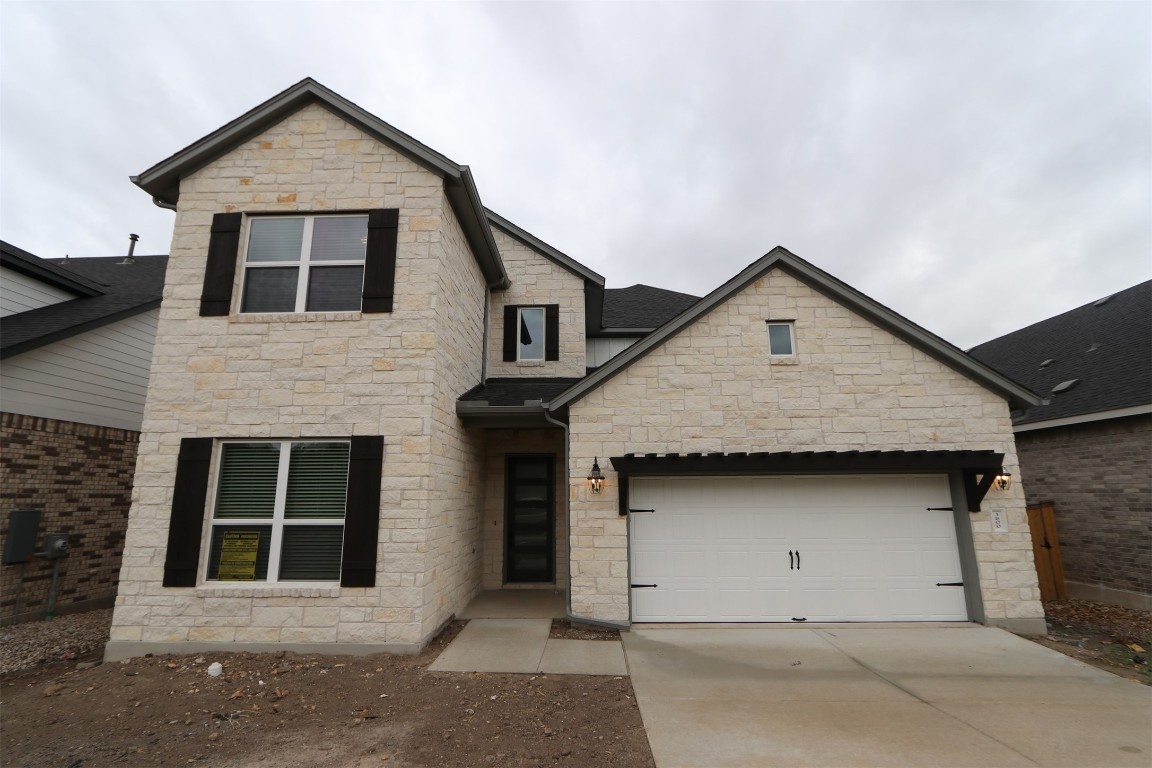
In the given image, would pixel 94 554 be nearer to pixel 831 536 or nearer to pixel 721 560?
pixel 721 560

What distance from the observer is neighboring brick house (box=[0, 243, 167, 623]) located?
8188mm

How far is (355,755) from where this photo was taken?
4.16m

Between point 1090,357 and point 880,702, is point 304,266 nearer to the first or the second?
point 880,702

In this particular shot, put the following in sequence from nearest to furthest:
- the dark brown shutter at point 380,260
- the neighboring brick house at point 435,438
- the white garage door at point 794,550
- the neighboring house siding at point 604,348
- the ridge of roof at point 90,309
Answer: the neighboring brick house at point 435,438, the dark brown shutter at point 380,260, the white garage door at point 794,550, the ridge of roof at point 90,309, the neighboring house siding at point 604,348

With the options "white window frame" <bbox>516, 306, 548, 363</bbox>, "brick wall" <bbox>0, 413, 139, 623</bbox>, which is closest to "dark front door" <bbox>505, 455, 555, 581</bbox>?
"white window frame" <bbox>516, 306, 548, 363</bbox>

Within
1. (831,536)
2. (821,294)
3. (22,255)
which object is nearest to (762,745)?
(831,536)

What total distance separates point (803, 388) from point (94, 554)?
496 inches

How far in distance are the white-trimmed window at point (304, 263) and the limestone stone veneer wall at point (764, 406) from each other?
12.7ft

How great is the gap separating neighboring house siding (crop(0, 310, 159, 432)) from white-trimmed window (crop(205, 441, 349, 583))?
4.42 meters

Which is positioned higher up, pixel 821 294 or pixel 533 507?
pixel 821 294

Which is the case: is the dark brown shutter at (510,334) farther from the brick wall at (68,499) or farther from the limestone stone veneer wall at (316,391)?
the brick wall at (68,499)

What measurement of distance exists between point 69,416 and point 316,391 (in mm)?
5700

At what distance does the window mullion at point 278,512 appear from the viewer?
670cm

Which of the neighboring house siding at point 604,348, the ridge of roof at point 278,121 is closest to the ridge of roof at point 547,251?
the neighboring house siding at point 604,348
